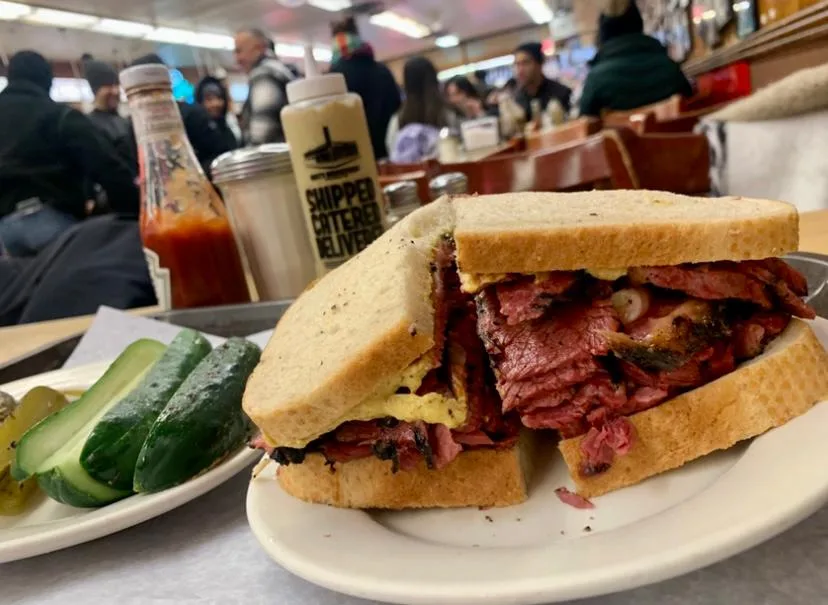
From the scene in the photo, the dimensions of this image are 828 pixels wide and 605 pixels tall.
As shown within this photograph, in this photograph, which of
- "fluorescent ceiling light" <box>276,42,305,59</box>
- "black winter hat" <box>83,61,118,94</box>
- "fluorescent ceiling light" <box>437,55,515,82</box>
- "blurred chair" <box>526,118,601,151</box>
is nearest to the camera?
"blurred chair" <box>526,118,601,151</box>

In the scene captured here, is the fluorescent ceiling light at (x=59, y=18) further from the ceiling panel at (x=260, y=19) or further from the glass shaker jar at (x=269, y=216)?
the glass shaker jar at (x=269, y=216)

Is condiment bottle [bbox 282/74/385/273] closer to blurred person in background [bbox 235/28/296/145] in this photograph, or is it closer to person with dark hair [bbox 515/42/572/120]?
blurred person in background [bbox 235/28/296/145]

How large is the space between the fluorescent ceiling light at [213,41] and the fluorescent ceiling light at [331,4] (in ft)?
6.46

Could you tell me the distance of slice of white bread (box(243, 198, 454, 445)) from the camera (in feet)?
2.65

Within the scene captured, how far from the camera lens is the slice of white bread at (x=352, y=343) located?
0.81m

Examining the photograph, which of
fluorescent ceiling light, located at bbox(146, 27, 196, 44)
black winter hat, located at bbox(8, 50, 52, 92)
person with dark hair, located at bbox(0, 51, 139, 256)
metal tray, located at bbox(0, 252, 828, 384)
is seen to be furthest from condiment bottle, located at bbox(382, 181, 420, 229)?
fluorescent ceiling light, located at bbox(146, 27, 196, 44)

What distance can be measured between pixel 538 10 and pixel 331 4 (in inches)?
310


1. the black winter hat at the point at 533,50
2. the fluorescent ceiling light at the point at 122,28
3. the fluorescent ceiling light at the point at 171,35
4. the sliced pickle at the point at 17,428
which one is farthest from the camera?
the fluorescent ceiling light at the point at 171,35

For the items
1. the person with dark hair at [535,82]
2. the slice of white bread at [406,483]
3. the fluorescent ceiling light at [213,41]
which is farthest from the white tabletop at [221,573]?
the fluorescent ceiling light at [213,41]

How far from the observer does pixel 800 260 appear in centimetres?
122

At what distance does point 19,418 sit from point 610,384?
3.00 ft

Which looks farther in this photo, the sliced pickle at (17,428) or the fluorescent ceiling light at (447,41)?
→ the fluorescent ceiling light at (447,41)

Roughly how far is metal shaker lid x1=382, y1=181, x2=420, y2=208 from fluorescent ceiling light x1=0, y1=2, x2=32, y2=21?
10989mm

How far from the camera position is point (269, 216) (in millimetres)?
1895
